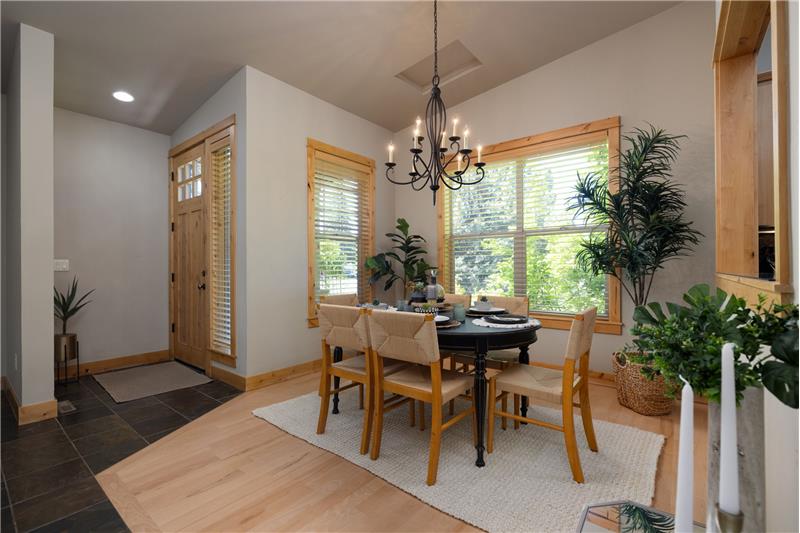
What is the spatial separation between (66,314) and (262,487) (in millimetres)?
3365

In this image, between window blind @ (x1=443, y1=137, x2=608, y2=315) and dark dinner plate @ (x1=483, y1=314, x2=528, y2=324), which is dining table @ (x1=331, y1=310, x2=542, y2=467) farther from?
window blind @ (x1=443, y1=137, x2=608, y2=315)

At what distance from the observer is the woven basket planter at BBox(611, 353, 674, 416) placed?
9.24 ft

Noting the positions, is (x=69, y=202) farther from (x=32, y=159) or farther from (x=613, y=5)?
(x=613, y=5)

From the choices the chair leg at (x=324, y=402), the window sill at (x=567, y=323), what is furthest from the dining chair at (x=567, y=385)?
the window sill at (x=567, y=323)

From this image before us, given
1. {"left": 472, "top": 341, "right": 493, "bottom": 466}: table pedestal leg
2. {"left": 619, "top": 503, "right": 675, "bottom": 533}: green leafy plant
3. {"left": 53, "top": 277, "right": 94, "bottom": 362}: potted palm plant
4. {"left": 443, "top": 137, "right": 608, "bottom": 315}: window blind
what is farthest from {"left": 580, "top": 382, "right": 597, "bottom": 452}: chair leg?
{"left": 53, "top": 277, "right": 94, "bottom": 362}: potted palm plant

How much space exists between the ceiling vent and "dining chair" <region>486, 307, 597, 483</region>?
286 centimetres

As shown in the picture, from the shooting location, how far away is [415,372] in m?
2.36

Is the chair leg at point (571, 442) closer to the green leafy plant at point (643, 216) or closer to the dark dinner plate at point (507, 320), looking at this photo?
the dark dinner plate at point (507, 320)

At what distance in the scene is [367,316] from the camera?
2289 mm

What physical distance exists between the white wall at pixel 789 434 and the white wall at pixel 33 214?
13.7 ft

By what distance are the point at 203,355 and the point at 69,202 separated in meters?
2.25

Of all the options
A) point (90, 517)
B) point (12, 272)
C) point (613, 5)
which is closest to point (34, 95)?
point (12, 272)

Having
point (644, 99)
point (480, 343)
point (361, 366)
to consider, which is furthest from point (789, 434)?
point (644, 99)

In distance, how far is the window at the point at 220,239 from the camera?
3789mm
